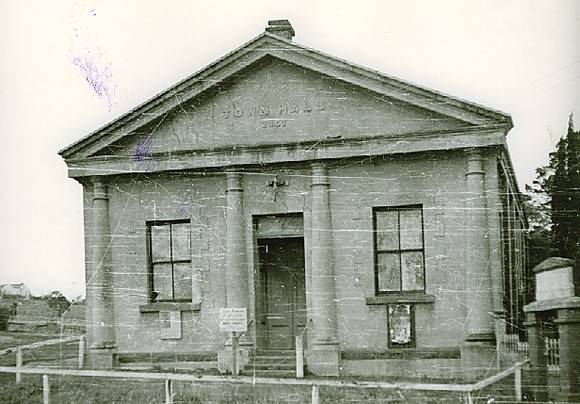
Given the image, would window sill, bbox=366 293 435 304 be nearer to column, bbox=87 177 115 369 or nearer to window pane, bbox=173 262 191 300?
window pane, bbox=173 262 191 300

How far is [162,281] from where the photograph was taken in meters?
17.5

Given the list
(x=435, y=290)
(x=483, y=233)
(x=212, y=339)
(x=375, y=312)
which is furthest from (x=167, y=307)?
(x=483, y=233)

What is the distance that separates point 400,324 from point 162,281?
5.19m

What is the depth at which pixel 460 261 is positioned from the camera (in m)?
15.6

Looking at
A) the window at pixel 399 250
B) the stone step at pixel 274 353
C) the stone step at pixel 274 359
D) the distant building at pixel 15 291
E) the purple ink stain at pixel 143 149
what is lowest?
the stone step at pixel 274 359

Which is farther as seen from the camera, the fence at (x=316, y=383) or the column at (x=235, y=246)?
the column at (x=235, y=246)

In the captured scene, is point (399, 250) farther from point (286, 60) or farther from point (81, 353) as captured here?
point (81, 353)

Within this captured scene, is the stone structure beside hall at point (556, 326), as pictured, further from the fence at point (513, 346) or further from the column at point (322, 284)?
the column at point (322, 284)

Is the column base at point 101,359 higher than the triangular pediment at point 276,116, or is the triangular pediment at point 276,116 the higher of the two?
the triangular pediment at point 276,116

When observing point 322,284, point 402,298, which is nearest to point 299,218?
point 322,284

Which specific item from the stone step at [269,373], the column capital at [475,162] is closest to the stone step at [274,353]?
the stone step at [269,373]

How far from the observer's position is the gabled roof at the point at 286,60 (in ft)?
50.4

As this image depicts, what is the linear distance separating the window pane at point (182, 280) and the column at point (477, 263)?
19.1 feet

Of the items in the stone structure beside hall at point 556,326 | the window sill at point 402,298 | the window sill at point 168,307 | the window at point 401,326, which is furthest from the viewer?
the window sill at point 168,307
